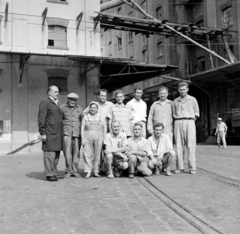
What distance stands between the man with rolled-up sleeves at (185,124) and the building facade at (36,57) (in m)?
9.64

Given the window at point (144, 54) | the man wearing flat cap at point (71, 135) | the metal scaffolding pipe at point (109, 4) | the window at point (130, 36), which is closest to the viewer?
the man wearing flat cap at point (71, 135)

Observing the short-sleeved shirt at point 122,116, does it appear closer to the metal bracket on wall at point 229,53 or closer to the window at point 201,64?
the metal bracket on wall at point 229,53

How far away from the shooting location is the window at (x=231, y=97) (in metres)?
24.4

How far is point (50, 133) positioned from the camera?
7004 millimetres

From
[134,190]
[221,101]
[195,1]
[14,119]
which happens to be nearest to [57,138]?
[134,190]

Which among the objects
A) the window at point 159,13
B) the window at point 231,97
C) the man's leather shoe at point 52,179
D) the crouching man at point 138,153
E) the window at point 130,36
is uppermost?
the window at point 159,13

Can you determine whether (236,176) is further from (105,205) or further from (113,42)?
(113,42)

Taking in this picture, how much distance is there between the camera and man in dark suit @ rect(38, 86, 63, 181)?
6.94 meters

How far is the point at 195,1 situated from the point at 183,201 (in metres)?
25.6

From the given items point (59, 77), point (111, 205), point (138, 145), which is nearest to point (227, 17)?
point (59, 77)

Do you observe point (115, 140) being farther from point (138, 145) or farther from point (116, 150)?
point (138, 145)

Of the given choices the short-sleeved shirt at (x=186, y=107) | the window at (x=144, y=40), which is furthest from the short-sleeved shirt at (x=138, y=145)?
the window at (x=144, y=40)

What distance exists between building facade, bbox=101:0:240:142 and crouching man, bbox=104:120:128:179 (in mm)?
14811

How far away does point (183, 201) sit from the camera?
16.0 ft
